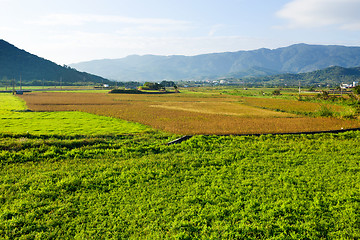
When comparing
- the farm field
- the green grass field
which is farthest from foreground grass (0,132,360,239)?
the farm field

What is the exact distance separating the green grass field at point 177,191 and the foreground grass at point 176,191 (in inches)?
1.8

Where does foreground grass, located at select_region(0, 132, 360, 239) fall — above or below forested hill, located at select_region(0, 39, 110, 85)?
below

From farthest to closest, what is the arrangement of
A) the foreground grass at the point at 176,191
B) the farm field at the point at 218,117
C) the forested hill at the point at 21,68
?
the forested hill at the point at 21,68
the farm field at the point at 218,117
the foreground grass at the point at 176,191

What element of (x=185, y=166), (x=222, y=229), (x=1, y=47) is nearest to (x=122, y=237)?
(x=222, y=229)

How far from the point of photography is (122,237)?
8258 mm

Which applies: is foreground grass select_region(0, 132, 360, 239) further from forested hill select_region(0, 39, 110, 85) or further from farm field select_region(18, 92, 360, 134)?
forested hill select_region(0, 39, 110, 85)

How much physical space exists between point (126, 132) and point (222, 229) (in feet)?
60.1

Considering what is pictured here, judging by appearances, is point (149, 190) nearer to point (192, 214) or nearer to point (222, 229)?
point (192, 214)

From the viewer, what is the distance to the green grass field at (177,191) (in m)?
8.70

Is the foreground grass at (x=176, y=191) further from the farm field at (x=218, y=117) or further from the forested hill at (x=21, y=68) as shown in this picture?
the forested hill at (x=21, y=68)

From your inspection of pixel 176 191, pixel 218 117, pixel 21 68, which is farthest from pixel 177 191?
pixel 21 68

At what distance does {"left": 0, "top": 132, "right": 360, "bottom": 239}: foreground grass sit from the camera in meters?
8.70

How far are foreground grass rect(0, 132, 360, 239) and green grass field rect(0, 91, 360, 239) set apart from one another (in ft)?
0.15

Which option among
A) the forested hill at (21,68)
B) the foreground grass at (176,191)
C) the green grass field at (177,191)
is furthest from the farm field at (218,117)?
the forested hill at (21,68)
